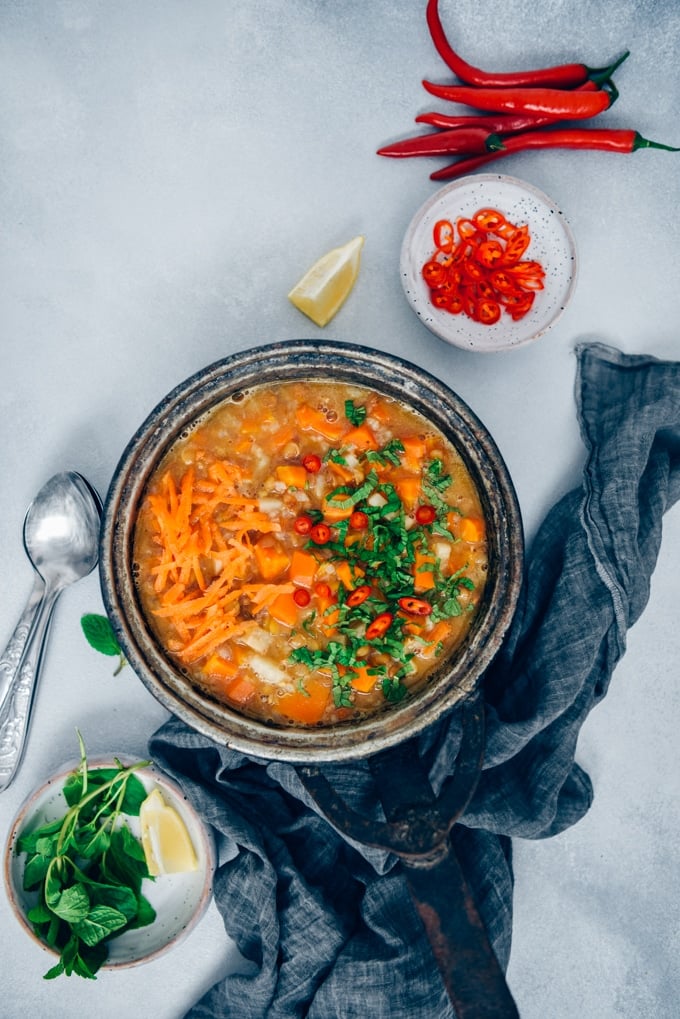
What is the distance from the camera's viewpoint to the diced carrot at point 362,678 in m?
2.60

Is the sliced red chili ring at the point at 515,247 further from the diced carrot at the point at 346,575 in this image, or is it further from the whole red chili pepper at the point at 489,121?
the diced carrot at the point at 346,575

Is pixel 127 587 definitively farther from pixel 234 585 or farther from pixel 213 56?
pixel 213 56

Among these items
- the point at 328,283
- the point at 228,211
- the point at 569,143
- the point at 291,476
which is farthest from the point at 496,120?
the point at 291,476

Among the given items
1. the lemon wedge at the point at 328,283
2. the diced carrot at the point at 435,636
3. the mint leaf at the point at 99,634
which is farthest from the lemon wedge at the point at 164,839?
the lemon wedge at the point at 328,283

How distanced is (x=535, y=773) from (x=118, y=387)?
Result: 1997 millimetres

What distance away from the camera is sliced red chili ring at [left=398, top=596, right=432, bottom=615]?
254 centimetres

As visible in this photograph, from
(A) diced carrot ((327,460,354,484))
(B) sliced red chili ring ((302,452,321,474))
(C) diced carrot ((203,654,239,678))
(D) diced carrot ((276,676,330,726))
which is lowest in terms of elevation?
(D) diced carrot ((276,676,330,726))

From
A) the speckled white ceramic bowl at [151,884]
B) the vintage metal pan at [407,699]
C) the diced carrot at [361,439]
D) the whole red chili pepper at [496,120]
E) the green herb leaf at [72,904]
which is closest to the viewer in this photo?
the vintage metal pan at [407,699]

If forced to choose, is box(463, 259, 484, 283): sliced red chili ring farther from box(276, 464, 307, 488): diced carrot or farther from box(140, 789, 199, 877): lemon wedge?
box(140, 789, 199, 877): lemon wedge

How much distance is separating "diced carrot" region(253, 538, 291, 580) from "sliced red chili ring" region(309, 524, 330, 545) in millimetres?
107

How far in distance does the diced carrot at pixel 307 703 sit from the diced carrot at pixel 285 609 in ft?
0.71

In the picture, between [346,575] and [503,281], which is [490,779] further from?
[503,281]

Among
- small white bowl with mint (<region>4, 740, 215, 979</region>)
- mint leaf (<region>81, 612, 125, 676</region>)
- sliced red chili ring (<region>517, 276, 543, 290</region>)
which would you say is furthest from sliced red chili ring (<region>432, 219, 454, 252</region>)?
small white bowl with mint (<region>4, 740, 215, 979</region>)

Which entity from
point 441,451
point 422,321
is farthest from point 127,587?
point 422,321
